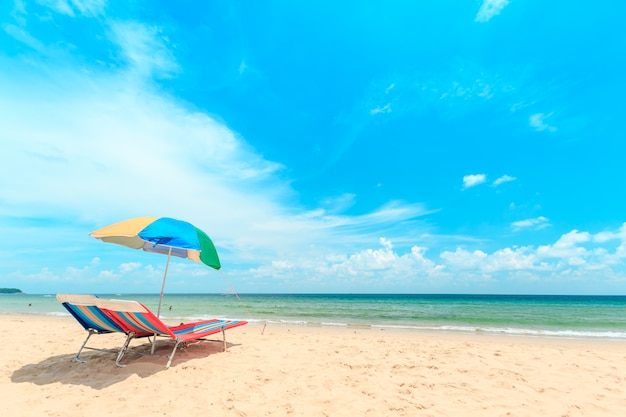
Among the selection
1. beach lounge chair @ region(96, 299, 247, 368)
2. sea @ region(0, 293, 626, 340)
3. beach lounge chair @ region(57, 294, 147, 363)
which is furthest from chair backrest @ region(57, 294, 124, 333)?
sea @ region(0, 293, 626, 340)

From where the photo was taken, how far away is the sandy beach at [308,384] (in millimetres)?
3562

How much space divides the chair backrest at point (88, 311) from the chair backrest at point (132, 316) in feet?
0.41

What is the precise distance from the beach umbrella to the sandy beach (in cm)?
141

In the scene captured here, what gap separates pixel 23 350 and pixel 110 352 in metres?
2.29

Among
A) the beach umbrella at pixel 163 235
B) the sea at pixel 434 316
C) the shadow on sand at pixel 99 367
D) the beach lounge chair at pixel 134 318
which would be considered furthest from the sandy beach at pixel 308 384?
the sea at pixel 434 316

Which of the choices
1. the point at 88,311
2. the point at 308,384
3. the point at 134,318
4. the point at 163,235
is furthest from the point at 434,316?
the point at 88,311

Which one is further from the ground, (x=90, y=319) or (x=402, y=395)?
(x=90, y=319)

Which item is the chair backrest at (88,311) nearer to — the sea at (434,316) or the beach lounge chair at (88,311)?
the beach lounge chair at (88,311)

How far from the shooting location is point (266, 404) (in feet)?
12.0

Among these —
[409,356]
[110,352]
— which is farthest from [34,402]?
[409,356]

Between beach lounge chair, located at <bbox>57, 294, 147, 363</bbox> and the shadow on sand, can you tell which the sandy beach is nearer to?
the shadow on sand

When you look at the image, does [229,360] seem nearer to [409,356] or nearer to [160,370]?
[160,370]

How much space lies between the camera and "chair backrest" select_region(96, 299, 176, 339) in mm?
4238

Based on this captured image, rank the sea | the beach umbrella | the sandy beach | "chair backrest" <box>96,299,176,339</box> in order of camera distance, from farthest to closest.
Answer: the sea, the beach umbrella, "chair backrest" <box>96,299,176,339</box>, the sandy beach
